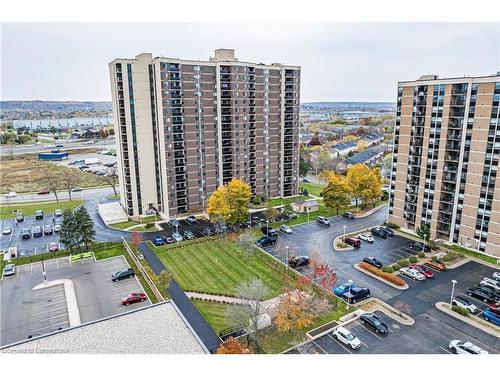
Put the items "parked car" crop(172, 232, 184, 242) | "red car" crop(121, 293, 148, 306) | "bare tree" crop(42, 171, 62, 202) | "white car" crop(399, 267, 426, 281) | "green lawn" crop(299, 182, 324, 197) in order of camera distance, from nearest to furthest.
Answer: "red car" crop(121, 293, 148, 306), "white car" crop(399, 267, 426, 281), "parked car" crop(172, 232, 184, 242), "green lawn" crop(299, 182, 324, 197), "bare tree" crop(42, 171, 62, 202)

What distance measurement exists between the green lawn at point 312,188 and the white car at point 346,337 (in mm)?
55848

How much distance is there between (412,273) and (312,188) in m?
51.5

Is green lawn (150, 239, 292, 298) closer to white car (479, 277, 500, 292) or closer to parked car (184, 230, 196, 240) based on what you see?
parked car (184, 230, 196, 240)

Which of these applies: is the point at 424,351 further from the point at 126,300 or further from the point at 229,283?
the point at 126,300

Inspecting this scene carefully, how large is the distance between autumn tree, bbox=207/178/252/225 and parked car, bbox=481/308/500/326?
36914mm

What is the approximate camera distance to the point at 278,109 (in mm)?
78562

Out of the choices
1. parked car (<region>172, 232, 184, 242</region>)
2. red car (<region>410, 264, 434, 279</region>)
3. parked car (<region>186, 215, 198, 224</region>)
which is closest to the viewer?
red car (<region>410, 264, 434, 279</region>)

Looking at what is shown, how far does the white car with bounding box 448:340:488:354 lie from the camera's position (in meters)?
31.1

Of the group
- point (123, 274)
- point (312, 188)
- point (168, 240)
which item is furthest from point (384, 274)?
point (312, 188)

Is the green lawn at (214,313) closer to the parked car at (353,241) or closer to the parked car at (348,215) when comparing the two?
the parked car at (353,241)

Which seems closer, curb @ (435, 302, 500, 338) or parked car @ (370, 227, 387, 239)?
curb @ (435, 302, 500, 338)

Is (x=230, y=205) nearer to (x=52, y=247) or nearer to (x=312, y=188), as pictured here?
(x=52, y=247)

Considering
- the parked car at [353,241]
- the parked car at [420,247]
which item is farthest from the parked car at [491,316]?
the parked car at [353,241]

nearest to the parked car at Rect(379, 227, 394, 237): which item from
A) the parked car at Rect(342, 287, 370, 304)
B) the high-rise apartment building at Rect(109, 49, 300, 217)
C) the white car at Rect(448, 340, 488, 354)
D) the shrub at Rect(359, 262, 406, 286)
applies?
the shrub at Rect(359, 262, 406, 286)
